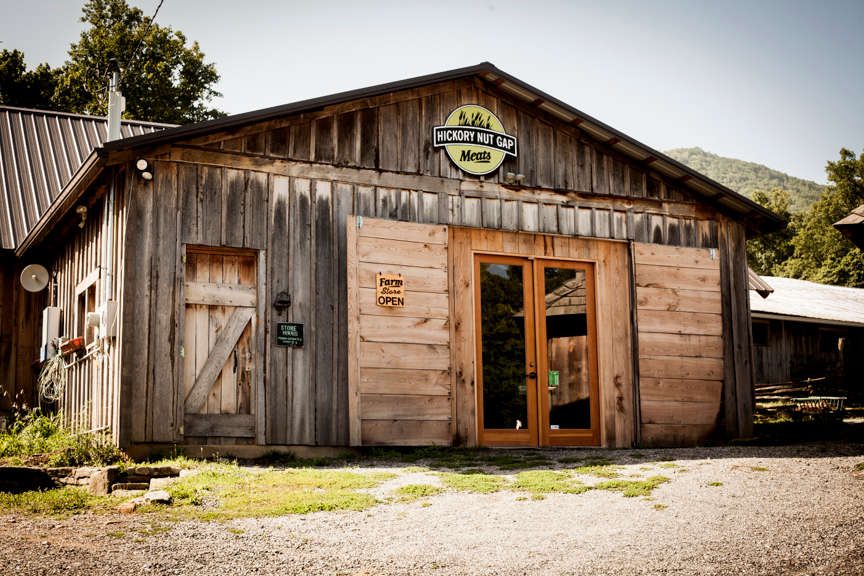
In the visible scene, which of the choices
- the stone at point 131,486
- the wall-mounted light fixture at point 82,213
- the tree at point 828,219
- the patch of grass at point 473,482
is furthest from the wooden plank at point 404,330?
the tree at point 828,219

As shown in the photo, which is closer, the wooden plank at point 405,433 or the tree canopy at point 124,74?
the wooden plank at point 405,433

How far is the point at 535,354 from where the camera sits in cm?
1270

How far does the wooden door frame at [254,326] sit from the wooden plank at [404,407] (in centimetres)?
125

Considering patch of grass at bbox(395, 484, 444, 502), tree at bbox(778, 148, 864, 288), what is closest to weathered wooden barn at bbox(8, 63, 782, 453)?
patch of grass at bbox(395, 484, 444, 502)

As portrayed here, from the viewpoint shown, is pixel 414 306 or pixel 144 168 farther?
pixel 414 306

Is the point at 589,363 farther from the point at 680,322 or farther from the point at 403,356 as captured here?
→ the point at 403,356

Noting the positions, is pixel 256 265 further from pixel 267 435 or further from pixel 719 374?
pixel 719 374

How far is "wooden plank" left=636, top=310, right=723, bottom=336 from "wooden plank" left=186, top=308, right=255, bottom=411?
5.59 m

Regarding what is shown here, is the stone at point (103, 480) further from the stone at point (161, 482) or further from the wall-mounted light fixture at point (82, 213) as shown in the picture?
the wall-mounted light fixture at point (82, 213)

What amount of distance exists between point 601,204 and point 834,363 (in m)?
19.2

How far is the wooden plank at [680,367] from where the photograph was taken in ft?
43.4

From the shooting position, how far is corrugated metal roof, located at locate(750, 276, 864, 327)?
2783cm

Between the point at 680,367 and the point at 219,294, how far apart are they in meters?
6.60

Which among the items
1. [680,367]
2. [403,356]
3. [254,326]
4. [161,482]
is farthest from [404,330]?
[680,367]
